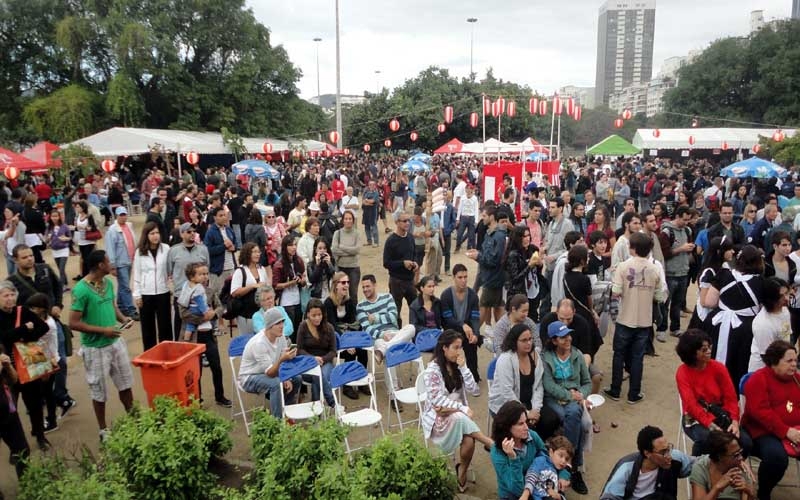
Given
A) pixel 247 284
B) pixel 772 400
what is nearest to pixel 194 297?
pixel 247 284

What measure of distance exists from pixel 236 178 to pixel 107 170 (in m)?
4.10

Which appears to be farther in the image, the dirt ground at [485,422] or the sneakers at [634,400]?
the sneakers at [634,400]

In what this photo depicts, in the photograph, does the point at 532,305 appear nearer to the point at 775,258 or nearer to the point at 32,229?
the point at 775,258

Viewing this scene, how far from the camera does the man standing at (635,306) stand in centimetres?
533

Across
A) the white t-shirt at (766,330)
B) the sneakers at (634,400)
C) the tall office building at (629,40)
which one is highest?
the tall office building at (629,40)

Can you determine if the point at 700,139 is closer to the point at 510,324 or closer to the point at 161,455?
the point at 510,324

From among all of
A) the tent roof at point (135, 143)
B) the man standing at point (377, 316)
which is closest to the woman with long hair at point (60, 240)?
the man standing at point (377, 316)

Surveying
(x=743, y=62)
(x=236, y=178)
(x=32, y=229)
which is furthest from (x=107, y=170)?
(x=743, y=62)

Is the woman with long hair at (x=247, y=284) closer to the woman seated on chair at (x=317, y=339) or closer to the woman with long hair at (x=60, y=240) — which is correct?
the woman seated on chair at (x=317, y=339)

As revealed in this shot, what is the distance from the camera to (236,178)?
62.8 ft

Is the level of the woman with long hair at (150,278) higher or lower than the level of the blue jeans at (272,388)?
higher

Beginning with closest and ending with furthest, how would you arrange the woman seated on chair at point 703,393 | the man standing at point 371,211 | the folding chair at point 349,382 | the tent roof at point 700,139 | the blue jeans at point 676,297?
1. the woman seated on chair at point 703,393
2. the folding chair at point 349,382
3. the blue jeans at point 676,297
4. the man standing at point 371,211
5. the tent roof at point 700,139

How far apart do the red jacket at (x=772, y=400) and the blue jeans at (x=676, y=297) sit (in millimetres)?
3254

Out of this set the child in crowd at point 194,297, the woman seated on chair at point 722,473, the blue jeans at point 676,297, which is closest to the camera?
the woman seated on chair at point 722,473
